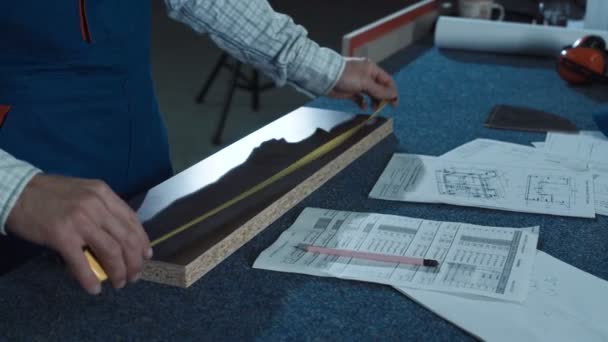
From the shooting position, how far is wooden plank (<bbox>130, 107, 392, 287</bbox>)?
90 centimetres

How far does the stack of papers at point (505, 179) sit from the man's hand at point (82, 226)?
47 centimetres

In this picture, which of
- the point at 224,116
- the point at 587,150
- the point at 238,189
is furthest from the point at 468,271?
the point at 224,116

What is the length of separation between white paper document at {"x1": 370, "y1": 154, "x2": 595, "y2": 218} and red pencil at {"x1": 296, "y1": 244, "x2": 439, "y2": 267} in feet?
0.69

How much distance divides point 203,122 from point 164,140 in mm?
2812

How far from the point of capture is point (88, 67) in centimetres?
120

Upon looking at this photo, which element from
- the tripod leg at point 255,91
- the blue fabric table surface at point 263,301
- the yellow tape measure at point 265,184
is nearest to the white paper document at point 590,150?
the blue fabric table surface at point 263,301

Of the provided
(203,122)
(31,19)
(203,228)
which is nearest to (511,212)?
(203,228)

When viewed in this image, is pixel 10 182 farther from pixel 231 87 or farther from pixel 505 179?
pixel 231 87

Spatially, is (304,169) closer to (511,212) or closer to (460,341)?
(511,212)

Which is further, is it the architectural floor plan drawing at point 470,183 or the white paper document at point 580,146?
the white paper document at point 580,146

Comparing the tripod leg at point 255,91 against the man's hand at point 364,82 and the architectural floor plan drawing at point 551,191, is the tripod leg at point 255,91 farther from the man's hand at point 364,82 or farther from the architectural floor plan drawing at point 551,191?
the architectural floor plan drawing at point 551,191

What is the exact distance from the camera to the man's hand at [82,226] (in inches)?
29.5

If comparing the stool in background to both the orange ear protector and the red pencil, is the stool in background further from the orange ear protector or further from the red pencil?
the red pencil

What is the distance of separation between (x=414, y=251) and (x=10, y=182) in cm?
49
